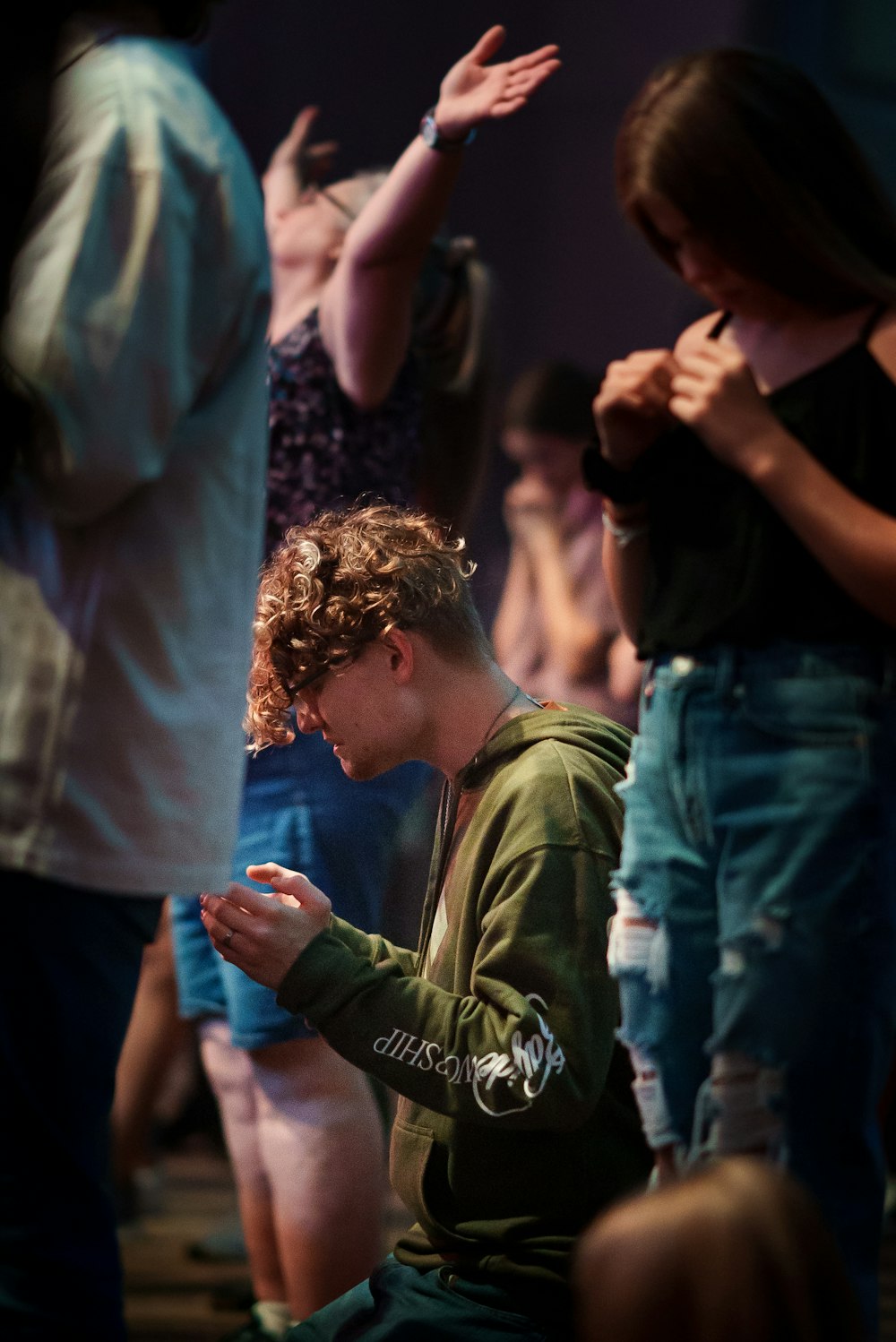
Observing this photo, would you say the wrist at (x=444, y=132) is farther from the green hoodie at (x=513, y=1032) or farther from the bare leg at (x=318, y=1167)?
the bare leg at (x=318, y=1167)

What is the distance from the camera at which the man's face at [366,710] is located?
159 cm

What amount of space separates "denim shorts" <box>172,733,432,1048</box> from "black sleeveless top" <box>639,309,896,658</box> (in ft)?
1.99

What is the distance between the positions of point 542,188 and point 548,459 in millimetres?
546

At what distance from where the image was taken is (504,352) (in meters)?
3.39

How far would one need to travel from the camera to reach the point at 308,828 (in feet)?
6.20

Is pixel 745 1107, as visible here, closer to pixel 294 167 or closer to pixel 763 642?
pixel 763 642

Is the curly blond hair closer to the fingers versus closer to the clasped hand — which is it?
the clasped hand

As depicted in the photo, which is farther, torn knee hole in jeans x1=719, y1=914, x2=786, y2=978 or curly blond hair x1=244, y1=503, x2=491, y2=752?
curly blond hair x1=244, y1=503, x2=491, y2=752

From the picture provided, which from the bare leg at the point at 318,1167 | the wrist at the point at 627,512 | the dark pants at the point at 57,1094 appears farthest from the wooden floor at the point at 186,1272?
the wrist at the point at 627,512

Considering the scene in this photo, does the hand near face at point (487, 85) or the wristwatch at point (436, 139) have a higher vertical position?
the hand near face at point (487, 85)

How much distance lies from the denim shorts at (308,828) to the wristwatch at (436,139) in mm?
711

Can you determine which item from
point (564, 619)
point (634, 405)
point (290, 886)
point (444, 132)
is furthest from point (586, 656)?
point (634, 405)

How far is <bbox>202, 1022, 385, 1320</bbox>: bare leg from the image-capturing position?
189 centimetres

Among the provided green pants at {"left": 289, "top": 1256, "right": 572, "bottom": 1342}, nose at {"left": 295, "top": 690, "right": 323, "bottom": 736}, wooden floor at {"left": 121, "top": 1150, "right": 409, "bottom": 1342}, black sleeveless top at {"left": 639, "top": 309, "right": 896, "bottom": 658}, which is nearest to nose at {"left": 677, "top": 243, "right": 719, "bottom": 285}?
black sleeveless top at {"left": 639, "top": 309, "right": 896, "bottom": 658}
